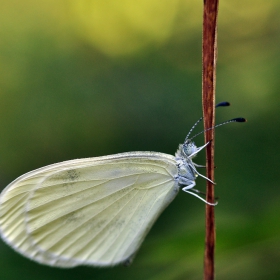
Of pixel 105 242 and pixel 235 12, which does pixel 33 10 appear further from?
pixel 105 242

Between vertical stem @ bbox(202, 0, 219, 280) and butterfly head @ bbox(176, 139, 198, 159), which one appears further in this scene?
butterfly head @ bbox(176, 139, 198, 159)

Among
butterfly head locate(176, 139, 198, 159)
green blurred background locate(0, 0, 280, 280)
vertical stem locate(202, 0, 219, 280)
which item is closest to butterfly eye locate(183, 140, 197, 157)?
butterfly head locate(176, 139, 198, 159)

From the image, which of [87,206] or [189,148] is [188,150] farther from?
[87,206]

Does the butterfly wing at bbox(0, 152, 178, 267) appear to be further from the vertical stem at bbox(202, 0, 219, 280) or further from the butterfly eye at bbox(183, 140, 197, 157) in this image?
the vertical stem at bbox(202, 0, 219, 280)

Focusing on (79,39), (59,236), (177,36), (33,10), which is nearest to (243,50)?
(177,36)

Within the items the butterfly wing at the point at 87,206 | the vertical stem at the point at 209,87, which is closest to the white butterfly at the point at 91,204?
the butterfly wing at the point at 87,206

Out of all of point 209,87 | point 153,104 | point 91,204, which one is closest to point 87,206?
point 91,204
